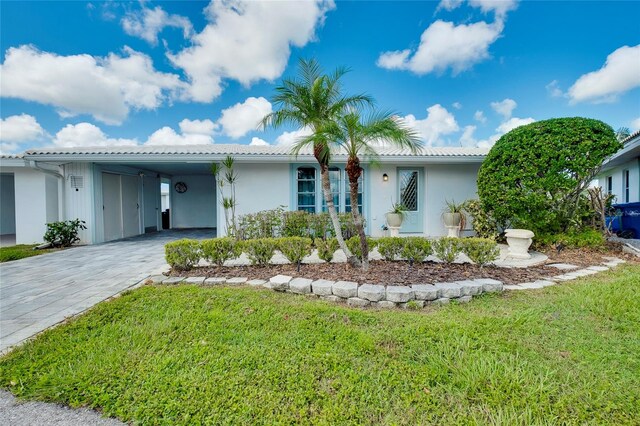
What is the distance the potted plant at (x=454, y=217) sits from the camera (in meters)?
7.48

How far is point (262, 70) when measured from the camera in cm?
901

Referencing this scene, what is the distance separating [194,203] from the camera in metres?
13.0

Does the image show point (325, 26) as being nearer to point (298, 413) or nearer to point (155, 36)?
point (155, 36)

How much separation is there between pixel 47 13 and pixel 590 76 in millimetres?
17411

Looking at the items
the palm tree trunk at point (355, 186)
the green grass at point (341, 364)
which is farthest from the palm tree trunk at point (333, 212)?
the green grass at point (341, 364)

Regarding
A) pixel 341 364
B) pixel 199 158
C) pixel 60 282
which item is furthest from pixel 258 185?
pixel 341 364

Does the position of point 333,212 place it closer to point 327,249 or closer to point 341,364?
point 327,249

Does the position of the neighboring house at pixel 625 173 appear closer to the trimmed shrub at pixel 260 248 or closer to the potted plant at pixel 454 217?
the potted plant at pixel 454 217

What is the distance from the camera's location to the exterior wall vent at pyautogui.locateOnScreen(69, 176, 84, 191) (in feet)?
25.0

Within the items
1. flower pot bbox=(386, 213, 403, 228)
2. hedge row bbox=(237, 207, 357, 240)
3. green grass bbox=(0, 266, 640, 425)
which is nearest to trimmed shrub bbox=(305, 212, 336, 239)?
hedge row bbox=(237, 207, 357, 240)

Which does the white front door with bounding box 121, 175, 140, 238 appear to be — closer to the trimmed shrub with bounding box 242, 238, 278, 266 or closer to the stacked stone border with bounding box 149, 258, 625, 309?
the trimmed shrub with bounding box 242, 238, 278, 266

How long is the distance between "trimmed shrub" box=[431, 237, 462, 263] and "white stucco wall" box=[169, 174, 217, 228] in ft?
37.7

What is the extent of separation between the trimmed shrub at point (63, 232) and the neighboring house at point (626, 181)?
46.9 feet

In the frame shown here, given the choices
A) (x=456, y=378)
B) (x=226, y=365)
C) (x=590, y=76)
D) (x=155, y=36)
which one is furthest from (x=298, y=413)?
(x=590, y=76)
